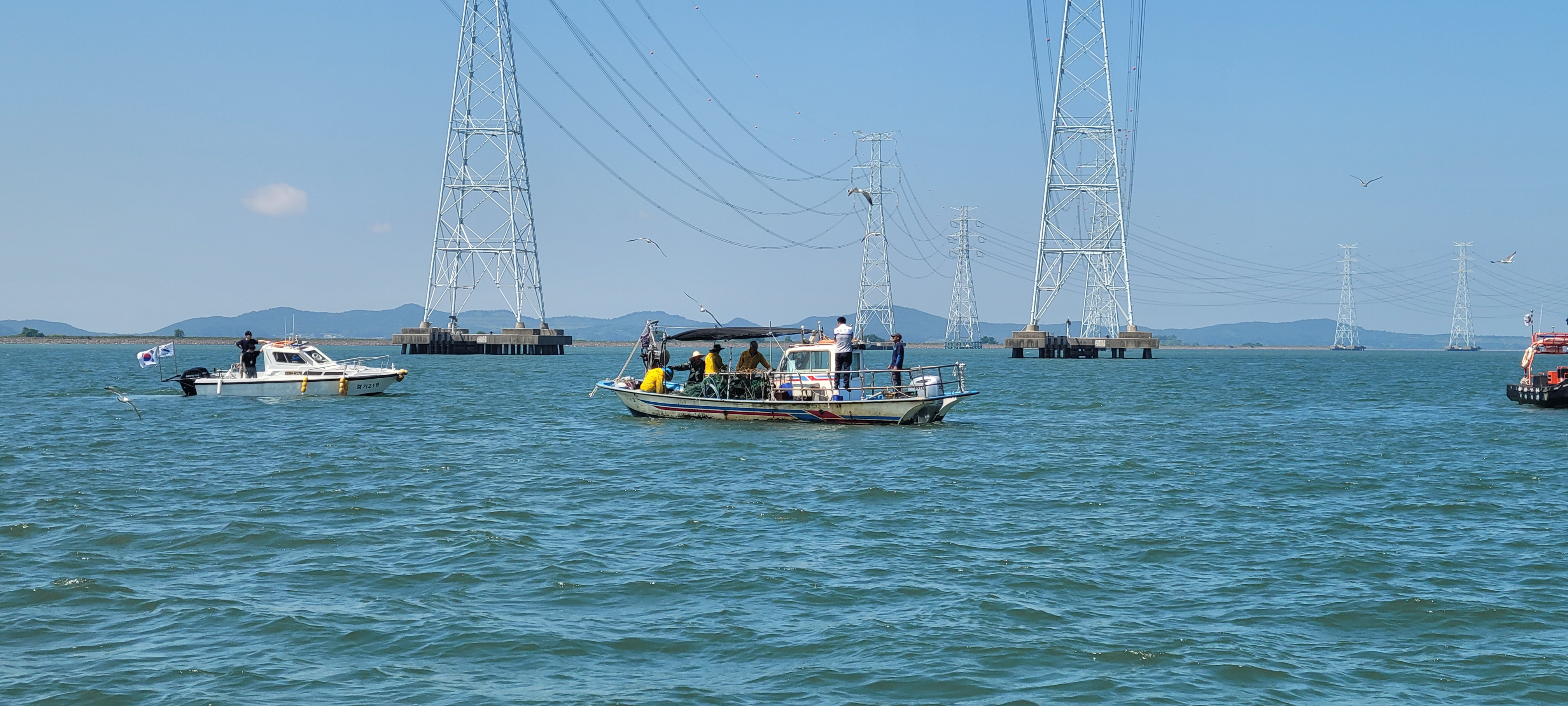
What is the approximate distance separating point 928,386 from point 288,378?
22697 mm

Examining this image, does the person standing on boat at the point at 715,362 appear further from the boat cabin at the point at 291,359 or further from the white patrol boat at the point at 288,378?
the boat cabin at the point at 291,359

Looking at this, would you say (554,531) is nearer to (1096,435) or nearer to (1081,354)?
(1096,435)

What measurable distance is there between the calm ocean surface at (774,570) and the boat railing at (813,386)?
183 cm

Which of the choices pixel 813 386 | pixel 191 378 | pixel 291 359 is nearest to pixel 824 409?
pixel 813 386

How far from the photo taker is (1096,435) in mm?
33688

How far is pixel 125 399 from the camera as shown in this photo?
30250mm

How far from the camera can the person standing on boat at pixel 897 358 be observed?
111 ft

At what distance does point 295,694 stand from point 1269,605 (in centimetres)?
917

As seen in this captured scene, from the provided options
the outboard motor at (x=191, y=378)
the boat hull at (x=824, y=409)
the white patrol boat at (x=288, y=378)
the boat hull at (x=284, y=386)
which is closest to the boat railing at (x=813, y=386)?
the boat hull at (x=824, y=409)

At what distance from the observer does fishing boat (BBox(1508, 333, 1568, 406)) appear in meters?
44.5

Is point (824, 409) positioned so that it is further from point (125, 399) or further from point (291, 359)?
point (291, 359)

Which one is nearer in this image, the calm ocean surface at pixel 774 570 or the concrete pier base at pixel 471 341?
the calm ocean surface at pixel 774 570

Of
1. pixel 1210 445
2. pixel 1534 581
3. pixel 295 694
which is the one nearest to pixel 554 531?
pixel 295 694

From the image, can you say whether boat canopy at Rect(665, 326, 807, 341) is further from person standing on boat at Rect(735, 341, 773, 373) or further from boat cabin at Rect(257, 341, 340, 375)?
boat cabin at Rect(257, 341, 340, 375)
